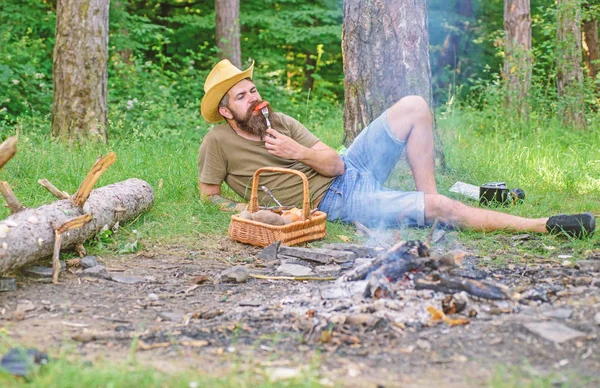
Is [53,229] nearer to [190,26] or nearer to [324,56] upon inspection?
[190,26]

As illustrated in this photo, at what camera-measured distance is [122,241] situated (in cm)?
466

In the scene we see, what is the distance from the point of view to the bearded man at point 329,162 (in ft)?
16.0

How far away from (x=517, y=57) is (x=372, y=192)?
16.3ft

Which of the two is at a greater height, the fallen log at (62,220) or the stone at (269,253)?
the fallen log at (62,220)

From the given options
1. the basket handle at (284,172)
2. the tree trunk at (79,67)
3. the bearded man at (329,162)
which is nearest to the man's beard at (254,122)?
the bearded man at (329,162)

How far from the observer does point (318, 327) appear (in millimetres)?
2885

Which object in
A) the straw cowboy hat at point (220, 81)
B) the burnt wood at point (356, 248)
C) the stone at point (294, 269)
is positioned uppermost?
the straw cowboy hat at point (220, 81)

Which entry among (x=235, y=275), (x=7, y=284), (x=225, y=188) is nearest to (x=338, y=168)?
(x=225, y=188)

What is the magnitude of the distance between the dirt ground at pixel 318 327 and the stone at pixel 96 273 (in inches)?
2.1

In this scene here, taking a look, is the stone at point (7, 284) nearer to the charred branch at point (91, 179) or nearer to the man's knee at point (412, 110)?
the charred branch at point (91, 179)

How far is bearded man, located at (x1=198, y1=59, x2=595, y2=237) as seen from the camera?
4.89 meters

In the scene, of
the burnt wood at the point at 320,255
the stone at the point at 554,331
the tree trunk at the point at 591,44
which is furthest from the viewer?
the tree trunk at the point at 591,44

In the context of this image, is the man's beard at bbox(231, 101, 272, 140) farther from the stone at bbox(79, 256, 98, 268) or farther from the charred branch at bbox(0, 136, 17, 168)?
the charred branch at bbox(0, 136, 17, 168)

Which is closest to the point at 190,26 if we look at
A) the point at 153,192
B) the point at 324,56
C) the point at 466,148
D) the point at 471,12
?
the point at 324,56
